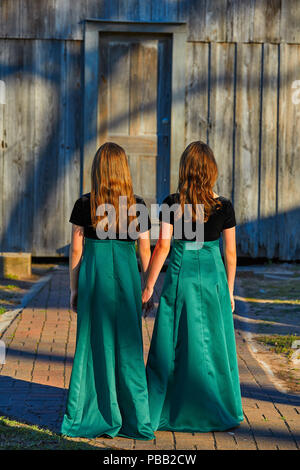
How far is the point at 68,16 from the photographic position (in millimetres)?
10281

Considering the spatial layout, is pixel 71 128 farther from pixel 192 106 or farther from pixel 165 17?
pixel 165 17

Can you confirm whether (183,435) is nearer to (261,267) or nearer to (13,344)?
(13,344)

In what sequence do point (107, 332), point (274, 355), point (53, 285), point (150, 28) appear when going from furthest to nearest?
point (150, 28)
point (53, 285)
point (274, 355)
point (107, 332)

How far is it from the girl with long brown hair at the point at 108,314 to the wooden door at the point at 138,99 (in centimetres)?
619

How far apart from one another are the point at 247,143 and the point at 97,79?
225cm

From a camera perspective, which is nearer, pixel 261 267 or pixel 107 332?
pixel 107 332

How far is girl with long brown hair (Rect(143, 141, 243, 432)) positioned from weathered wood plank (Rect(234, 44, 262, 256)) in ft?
19.8

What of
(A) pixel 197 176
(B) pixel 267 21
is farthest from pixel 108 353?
(B) pixel 267 21

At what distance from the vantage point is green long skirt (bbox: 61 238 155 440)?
4297 millimetres

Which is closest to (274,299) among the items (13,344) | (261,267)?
(261,267)

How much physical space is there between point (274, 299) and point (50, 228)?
348 centimetres

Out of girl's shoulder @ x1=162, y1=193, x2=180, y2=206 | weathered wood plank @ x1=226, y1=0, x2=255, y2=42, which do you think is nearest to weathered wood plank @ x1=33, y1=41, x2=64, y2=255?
weathered wood plank @ x1=226, y1=0, x2=255, y2=42

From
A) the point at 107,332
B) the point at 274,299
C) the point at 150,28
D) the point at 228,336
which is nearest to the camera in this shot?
the point at 107,332

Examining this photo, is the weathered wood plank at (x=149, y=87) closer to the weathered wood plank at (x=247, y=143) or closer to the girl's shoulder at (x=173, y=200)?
the weathered wood plank at (x=247, y=143)
